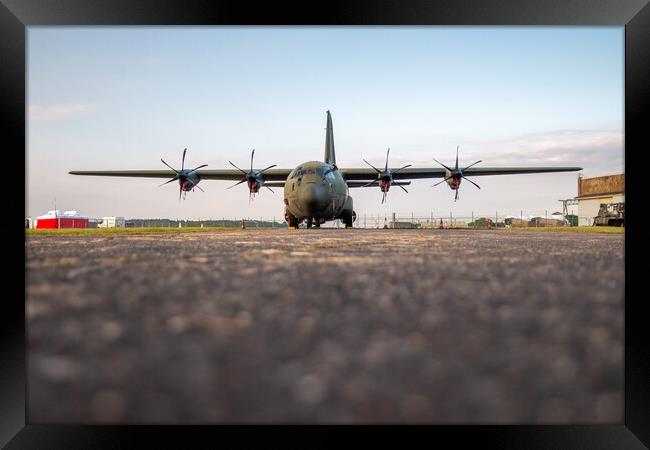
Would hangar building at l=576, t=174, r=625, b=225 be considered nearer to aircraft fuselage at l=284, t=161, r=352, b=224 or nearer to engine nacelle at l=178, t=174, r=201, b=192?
aircraft fuselage at l=284, t=161, r=352, b=224

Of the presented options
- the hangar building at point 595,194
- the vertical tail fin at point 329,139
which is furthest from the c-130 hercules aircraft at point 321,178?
the hangar building at point 595,194

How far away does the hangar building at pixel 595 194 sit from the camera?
1951 inches

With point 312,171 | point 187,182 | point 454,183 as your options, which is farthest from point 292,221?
point 454,183

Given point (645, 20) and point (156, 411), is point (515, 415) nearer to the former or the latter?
point (156, 411)

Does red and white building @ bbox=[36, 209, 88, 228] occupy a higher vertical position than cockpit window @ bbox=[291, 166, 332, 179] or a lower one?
lower

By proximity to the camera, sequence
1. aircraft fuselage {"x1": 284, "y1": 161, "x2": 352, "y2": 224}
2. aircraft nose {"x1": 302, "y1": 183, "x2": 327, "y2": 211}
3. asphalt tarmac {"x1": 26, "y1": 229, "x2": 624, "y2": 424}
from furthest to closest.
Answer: aircraft fuselage {"x1": 284, "y1": 161, "x2": 352, "y2": 224} < aircraft nose {"x1": 302, "y1": 183, "x2": 327, "y2": 211} < asphalt tarmac {"x1": 26, "y1": 229, "x2": 624, "y2": 424}

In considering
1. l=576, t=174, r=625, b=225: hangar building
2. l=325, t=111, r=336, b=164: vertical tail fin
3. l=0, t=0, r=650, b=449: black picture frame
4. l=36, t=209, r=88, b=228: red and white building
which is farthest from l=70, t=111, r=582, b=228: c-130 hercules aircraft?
l=36, t=209, r=88, b=228: red and white building

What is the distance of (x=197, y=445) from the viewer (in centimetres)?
180

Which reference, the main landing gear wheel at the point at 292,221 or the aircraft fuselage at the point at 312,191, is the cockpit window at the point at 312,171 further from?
the main landing gear wheel at the point at 292,221

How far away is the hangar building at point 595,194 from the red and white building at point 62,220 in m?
59.5

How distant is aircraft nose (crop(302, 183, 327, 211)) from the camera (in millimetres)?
19891

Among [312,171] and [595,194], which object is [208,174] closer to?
[312,171]

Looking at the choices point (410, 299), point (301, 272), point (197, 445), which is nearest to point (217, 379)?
point (197, 445)

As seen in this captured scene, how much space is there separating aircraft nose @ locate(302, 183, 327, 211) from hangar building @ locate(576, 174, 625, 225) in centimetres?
4157
